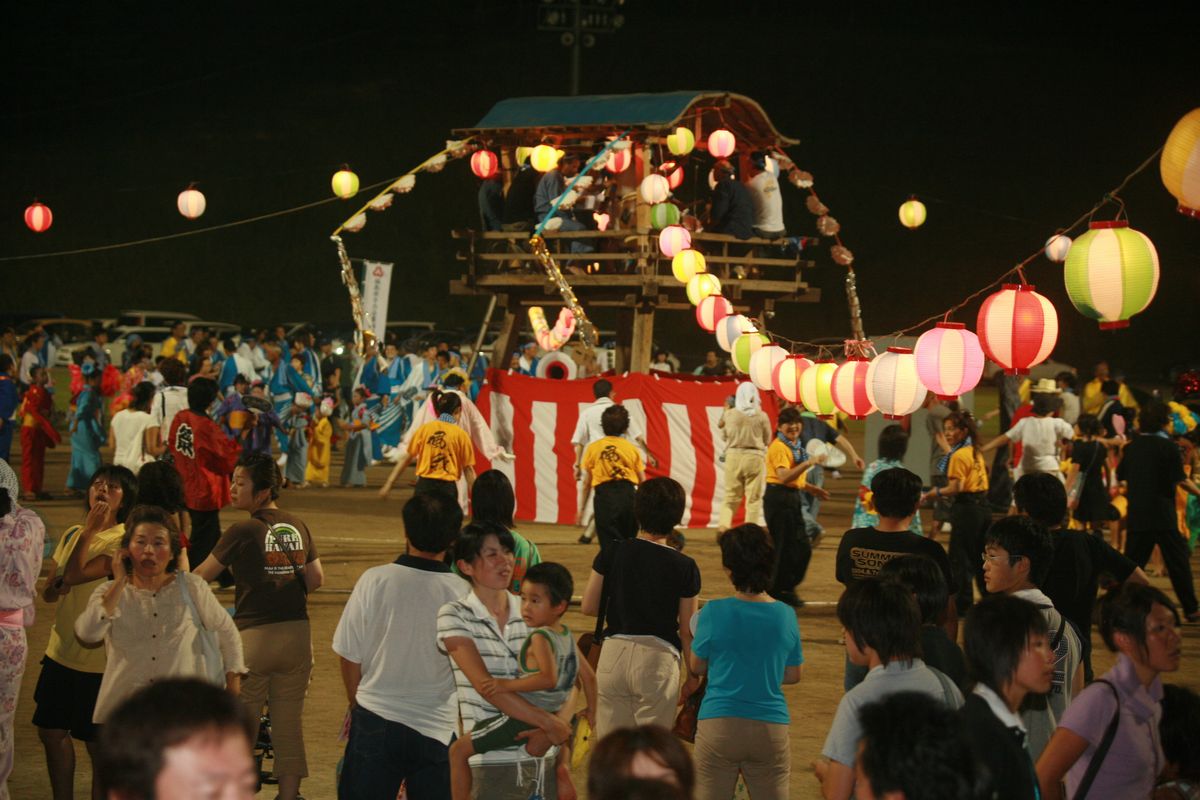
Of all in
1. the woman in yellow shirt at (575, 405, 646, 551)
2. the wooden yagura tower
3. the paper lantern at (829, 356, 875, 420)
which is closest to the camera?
the paper lantern at (829, 356, 875, 420)

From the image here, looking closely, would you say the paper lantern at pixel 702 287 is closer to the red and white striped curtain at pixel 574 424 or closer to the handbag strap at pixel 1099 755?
the red and white striped curtain at pixel 574 424

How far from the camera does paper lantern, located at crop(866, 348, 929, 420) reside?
30.4ft

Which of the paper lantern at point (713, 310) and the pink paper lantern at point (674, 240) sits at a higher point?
the pink paper lantern at point (674, 240)

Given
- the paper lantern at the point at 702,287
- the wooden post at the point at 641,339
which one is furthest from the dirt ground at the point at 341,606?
the paper lantern at the point at 702,287

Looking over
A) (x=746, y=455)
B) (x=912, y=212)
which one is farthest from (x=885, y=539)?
(x=912, y=212)

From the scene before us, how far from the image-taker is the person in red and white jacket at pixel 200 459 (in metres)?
9.48

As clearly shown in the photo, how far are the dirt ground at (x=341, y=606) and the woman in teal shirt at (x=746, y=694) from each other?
1495 millimetres

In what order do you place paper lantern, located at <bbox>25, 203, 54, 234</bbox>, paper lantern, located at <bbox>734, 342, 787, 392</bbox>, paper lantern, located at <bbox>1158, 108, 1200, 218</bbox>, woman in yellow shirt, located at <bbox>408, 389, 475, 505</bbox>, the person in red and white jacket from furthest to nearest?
paper lantern, located at <bbox>25, 203, 54, 234</bbox> → paper lantern, located at <bbox>734, 342, 787, 392</bbox> → woman in yellow shirt, located at <bbox>408, 389, 475, 505</bbox> → the person in red and white jacket → paper lantern, located at <bbox>1158, 108, 1200, 218</bbox>

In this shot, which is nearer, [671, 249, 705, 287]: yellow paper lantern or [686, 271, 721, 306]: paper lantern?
[686, 271, 721, 306]: paper lantern

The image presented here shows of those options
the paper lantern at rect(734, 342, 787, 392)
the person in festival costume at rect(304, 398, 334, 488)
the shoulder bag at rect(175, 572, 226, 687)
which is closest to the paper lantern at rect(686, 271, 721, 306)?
the paper lantern at rect(734, 342, 787, 392)

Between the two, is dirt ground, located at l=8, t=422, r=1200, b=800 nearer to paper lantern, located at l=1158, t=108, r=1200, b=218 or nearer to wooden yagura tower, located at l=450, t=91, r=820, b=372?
wooden yagura tower, located at l=450, t=91, r=820, b=372

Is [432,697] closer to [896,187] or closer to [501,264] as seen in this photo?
[501,264]

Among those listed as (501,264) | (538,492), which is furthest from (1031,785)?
(501,264)

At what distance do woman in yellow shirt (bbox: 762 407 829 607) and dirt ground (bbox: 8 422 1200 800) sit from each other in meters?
0.28
